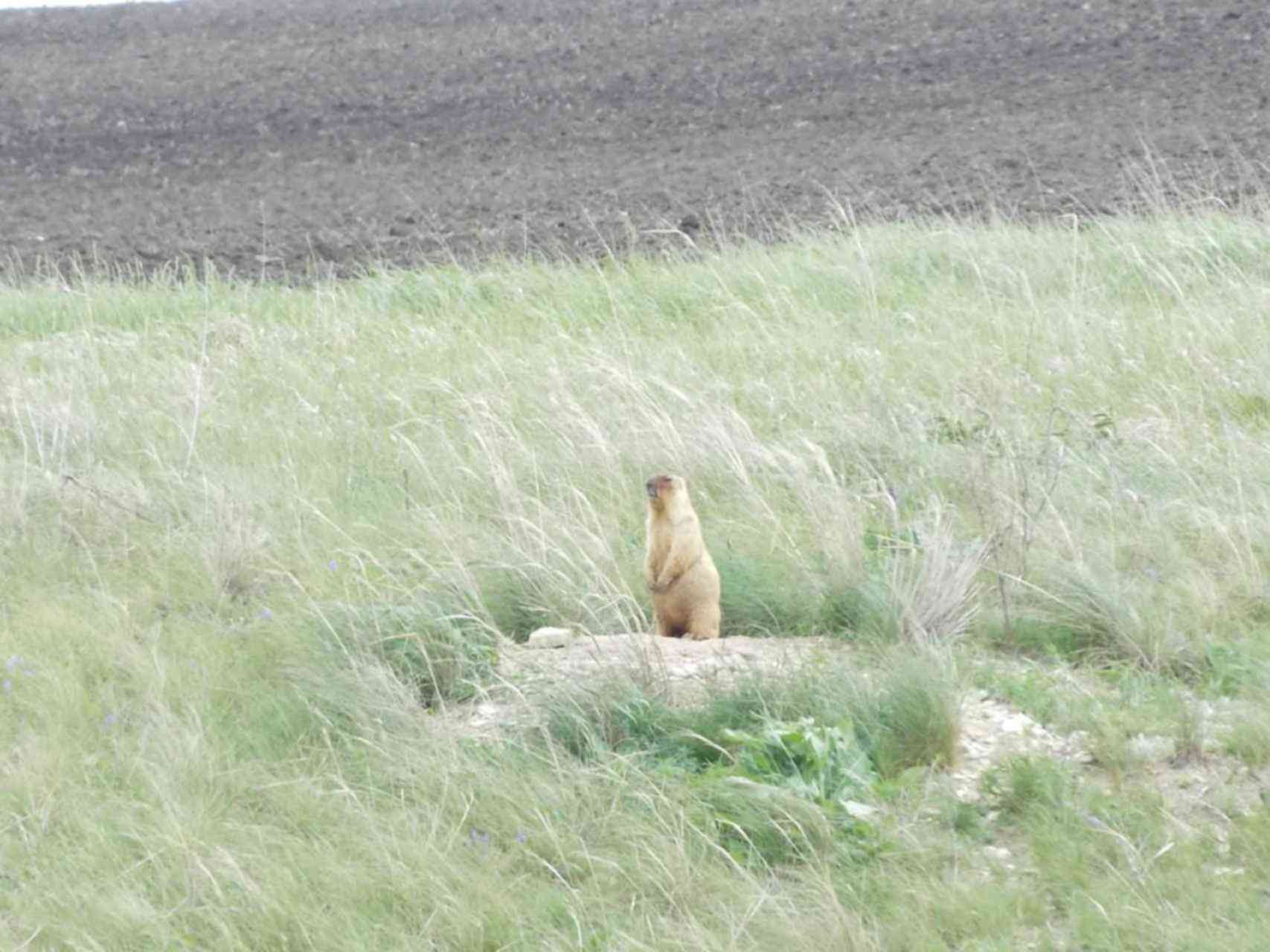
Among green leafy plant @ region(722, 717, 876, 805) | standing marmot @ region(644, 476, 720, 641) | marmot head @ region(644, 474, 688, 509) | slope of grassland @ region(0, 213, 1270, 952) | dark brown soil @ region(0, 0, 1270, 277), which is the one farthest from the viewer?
dark brown soil @ region(0, 0, 1270, 277)

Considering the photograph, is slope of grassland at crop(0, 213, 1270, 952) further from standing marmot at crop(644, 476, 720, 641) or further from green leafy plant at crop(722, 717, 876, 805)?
standing marmot at crop(644, 476, 720, 641)

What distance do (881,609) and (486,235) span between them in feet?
29.7

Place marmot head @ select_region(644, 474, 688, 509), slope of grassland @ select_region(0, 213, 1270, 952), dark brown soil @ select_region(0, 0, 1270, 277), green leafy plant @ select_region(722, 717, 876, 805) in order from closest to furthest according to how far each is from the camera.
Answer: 1. slope of grassland @ select_region(0, 213, 1270, 952)
2. green leafy plant @ select_region(722, 717, 876, 805)
3. marmot head @ select_region(644, 474, 688, 509)
4. dark brown soil @ select_region(0, 0, 1270, 277)

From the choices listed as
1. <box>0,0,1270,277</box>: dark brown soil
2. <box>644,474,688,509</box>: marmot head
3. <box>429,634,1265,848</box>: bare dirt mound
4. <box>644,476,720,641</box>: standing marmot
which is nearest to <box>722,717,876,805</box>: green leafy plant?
<box>429,634,1265,848</box>: bare dirt mound

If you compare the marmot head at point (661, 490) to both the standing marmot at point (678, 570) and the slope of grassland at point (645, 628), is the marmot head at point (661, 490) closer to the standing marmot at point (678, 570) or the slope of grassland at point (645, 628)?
the standing marmot at point (678, 570)

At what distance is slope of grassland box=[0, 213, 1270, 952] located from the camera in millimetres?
3139

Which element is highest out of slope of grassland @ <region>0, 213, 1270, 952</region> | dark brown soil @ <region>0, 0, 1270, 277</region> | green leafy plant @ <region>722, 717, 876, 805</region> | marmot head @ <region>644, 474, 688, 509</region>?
marmot head @ <region>644, 474, 688, 509</region>

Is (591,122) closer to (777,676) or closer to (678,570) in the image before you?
(678,570)

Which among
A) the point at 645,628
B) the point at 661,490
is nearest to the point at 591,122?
the point at 661,490

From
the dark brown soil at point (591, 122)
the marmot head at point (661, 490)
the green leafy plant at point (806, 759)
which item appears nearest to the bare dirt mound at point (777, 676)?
the green leafy plant at point (806, 759)

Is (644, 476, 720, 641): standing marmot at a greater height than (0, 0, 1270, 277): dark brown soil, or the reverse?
(644, 476, 720, 641): standing marmot

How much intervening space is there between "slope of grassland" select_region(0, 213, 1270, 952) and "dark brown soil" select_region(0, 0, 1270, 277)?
3.29 m

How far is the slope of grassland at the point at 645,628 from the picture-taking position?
3139 millimetres

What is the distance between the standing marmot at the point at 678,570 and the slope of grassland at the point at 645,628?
0.12 meters
